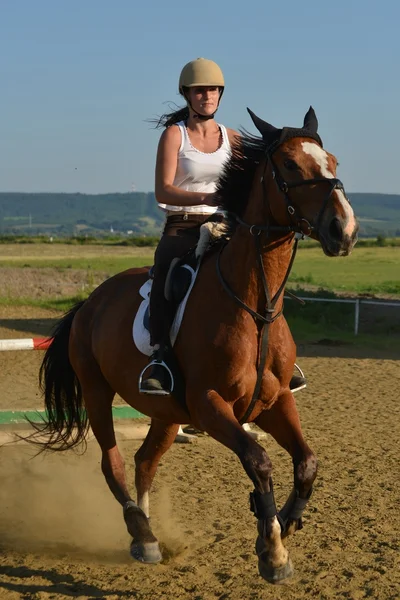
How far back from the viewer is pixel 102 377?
688 cm

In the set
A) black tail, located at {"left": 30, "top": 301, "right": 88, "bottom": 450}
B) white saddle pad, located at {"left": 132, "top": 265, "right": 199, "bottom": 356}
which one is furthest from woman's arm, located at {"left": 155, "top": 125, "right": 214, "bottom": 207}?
black tail, located at {"left": 30, "top": 301, "right": 88, "bottom": 450}

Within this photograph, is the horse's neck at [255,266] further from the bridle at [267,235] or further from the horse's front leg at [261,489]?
the horse's front leg at [261,489]

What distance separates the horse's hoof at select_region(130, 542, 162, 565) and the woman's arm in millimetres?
2226

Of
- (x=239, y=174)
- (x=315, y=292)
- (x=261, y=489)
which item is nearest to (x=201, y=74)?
(x=239, y=174)

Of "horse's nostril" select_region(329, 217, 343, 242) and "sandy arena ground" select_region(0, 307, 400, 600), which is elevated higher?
"horse's nostril" select_region(329, 217, 343, 242)

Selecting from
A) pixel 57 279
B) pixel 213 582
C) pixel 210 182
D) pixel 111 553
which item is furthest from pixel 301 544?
pixel 57 279

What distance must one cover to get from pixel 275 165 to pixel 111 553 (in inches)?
120

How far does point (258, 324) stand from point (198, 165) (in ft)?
4.20

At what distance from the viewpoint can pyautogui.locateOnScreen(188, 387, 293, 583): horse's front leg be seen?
4840 mm

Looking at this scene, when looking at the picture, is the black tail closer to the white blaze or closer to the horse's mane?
the horse's mane

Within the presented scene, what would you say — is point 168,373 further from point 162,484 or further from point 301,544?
point 162,484

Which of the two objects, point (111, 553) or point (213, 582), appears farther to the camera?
point (111, 553)

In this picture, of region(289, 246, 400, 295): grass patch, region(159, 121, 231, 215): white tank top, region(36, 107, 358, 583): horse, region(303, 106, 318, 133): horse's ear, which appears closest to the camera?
region(36, 107, 358, 583): horse

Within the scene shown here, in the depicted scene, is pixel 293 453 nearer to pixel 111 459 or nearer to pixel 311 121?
pixel 111 459
